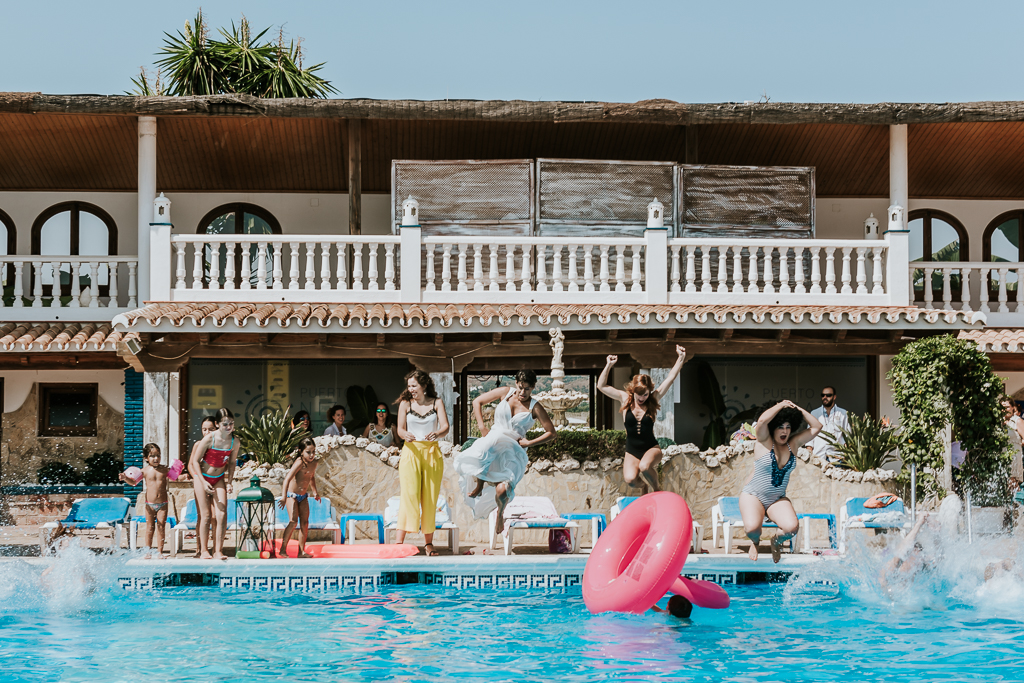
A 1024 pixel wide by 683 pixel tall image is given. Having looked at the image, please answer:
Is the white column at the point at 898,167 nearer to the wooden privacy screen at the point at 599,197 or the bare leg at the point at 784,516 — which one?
the wooden privacy screen at the point at 599,197

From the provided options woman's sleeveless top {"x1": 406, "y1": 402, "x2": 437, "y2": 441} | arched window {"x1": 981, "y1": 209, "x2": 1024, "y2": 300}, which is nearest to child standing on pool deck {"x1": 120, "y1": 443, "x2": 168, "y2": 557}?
woman's sleeveless top {"x1": 406, "y1": 402, "x2": 437, "y2": 441}

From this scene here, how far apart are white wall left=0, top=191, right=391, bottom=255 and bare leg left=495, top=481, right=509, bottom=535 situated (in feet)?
24.1

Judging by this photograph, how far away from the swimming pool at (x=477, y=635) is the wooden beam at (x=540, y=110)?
21.7 ft

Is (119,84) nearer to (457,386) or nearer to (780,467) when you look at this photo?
(457,386)

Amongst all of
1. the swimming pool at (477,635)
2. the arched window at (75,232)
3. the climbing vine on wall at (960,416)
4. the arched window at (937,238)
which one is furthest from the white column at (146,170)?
the arched window at (937,238)

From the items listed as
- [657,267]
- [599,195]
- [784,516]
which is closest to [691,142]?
[599,195]

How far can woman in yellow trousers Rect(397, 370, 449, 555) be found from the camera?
9828 mm

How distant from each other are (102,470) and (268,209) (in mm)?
4703

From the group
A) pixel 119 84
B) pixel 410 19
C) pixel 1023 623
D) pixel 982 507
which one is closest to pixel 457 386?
pixel 982 507

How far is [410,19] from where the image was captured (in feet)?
90.9

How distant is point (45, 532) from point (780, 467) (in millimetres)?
6957

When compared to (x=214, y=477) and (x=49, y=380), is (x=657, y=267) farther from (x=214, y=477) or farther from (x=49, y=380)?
(x=49, y=380)

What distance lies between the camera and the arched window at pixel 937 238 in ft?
55.5

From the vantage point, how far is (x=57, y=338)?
44.2 feet
